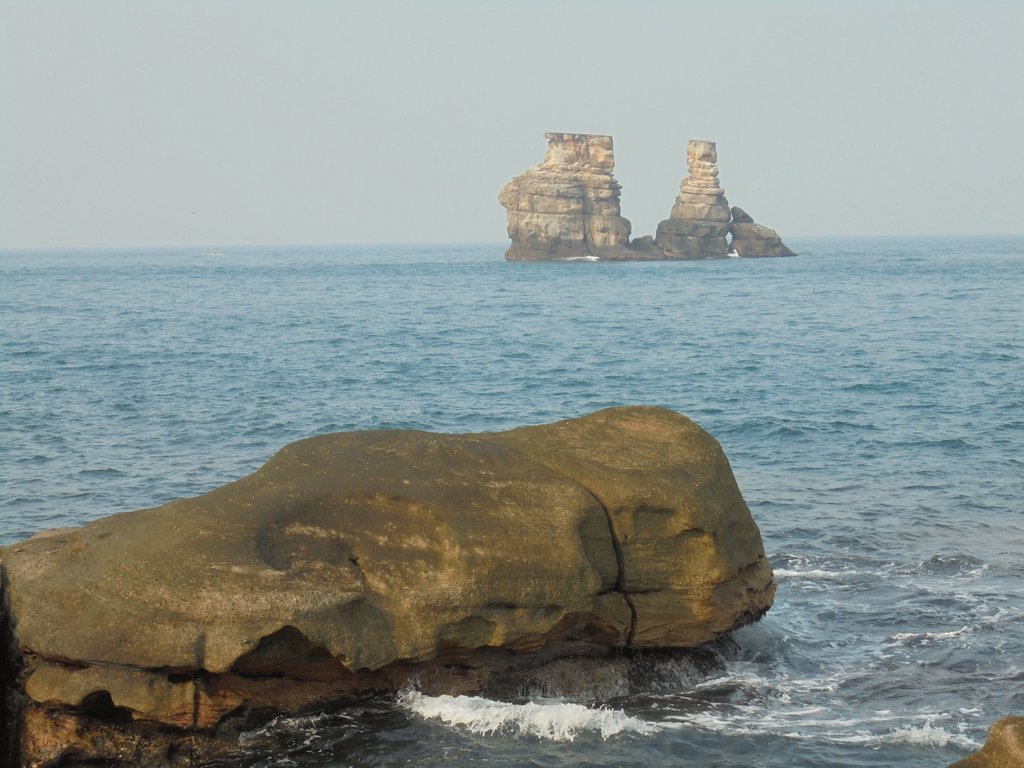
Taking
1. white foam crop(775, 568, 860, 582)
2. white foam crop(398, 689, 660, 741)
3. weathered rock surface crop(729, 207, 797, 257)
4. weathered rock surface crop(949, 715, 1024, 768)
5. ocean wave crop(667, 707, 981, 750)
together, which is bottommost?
ocean wave crop(667, 707, 981, 750)

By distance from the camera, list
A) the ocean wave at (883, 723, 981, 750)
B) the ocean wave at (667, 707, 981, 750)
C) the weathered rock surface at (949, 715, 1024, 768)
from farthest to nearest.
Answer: the ocean wave at (667, 707, 981, 750), the ocean wave at (883, 723, 981, 750), the weathered rock surface at (949, 715, 1024, 768)

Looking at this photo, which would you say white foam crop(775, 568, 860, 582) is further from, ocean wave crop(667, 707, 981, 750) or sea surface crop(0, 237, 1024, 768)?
ocean wave crop(667, 707, 981, 750)

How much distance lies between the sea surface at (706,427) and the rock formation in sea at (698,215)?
53345 mm

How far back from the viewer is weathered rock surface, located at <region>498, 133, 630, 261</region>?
127 metres

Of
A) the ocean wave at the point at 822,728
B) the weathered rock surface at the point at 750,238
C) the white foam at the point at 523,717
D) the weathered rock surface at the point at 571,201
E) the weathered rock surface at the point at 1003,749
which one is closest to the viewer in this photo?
the weathered rock surface at the point at 1003,749

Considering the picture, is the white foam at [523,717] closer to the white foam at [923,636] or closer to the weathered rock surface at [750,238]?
the white foam at [923,636]

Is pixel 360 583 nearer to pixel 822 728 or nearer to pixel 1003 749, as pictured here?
pixel 822 728

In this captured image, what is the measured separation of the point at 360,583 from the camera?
40.1 feet

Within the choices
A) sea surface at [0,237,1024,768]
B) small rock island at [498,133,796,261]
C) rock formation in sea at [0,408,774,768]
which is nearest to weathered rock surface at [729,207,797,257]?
small rock island at [498,133,796,261]

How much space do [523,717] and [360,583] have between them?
2364 millimetres

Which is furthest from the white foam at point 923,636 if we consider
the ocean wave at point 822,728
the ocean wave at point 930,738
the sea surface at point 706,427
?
the ocean wave at point 930,738

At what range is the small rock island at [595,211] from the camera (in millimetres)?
127562

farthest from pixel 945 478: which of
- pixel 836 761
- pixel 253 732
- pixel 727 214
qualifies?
pixel 727 214

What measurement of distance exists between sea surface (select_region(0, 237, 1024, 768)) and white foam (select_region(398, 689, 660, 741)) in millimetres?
28
